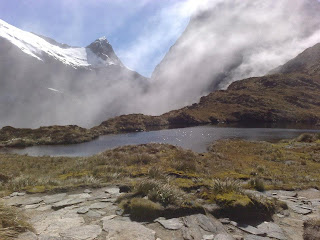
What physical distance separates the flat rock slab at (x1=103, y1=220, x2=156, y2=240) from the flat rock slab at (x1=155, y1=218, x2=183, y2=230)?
46 centimetres

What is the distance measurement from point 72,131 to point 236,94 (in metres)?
126

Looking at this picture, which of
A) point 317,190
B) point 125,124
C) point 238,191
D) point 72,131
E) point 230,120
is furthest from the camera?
point 230,120

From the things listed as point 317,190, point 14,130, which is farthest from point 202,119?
point 317,190

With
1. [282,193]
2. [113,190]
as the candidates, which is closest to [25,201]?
[113,190]

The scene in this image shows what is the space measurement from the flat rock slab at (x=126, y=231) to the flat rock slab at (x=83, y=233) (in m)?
0.21

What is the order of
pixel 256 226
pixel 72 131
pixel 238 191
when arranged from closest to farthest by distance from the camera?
pixel 256 226 → pixel 238 191 → pixel 72 131

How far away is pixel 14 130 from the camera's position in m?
75.5

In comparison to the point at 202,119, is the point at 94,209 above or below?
below

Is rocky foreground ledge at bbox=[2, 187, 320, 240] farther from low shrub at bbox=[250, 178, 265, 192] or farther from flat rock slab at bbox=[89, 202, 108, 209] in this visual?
low shrub at bbox=[250, 178, 265, 192]

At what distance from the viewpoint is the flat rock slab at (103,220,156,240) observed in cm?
527

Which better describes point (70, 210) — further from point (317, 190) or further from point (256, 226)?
point (317, 190)

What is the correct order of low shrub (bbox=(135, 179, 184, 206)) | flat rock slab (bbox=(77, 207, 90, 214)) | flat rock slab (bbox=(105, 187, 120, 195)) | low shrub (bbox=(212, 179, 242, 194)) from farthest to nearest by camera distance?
1. flat rock slab (bbox=(105, 187, 120, 195))
2. low shrub (bbox=(212, 179, 242, 194))
3. low shrub (bbox=(135, 179, 184, 206))
4. flat rock slab (bbox=(77, 207, 90, 214))

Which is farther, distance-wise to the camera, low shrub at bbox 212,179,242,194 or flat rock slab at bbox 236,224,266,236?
low shrub at bbox 212,179,242,194

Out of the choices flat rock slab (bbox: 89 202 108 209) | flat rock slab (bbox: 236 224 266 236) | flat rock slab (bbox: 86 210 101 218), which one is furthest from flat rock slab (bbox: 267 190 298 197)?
flat rock slab (bbox: 86 210 101 218)
